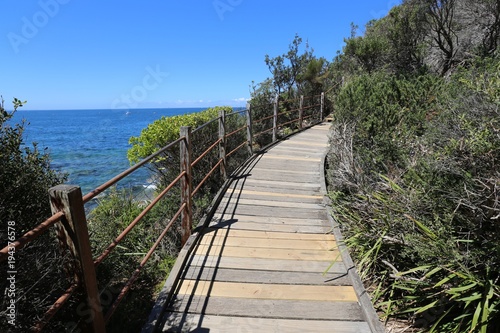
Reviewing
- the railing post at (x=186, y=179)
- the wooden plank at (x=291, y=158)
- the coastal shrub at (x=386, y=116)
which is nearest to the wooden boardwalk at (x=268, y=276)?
the railing post at (x=186, y=179)

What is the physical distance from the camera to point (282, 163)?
6.86m

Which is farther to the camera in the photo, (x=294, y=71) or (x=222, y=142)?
(x=294, y=71)

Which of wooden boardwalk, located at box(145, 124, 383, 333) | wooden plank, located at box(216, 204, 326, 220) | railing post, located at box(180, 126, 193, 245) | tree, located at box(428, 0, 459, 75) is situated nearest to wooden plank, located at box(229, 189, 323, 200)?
wooden boardwalk, located at box(145, 124, 383, 333)

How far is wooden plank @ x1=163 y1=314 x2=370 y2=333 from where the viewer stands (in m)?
2.25

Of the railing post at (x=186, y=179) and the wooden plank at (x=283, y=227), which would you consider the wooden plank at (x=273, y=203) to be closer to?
the wooden plank at (x=283, y=227)

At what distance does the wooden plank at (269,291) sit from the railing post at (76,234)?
1156mm

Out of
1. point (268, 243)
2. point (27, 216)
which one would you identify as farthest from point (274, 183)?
point (27, 216)

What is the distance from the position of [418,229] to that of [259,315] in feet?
4.89

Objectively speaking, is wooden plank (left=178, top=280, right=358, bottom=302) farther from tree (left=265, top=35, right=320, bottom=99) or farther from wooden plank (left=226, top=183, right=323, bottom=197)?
tree (left=265, top=35, right=320, bottom=99)

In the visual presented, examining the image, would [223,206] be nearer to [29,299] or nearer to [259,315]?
[259,315]

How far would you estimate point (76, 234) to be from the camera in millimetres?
1476

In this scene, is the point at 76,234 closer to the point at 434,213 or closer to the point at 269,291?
the point at 269,291

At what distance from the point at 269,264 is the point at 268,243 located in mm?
456

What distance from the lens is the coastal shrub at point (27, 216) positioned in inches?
78.5
